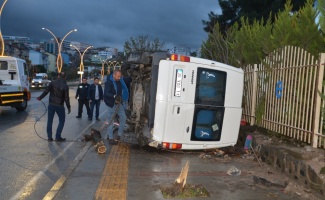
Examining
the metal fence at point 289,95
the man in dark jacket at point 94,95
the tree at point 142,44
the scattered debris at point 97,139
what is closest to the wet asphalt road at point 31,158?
the scattered debris at point 97,139

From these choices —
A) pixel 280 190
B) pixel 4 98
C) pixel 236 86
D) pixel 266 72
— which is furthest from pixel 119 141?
pixel 4 98

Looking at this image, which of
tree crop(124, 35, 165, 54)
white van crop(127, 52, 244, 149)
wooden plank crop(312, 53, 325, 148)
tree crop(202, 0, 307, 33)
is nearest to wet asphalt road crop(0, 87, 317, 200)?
white van crop(127, 52, 244, 149)

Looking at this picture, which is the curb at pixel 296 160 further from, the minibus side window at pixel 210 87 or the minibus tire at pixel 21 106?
the minibus tire at pixel 21 106

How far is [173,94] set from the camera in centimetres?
748

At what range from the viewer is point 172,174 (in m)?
6.52

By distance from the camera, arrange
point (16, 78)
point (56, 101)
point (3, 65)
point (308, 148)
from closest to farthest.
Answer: point (308, 148) → point (56, 101) → point (16, 78) → point (3, 65)

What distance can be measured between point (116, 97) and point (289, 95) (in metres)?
4.01

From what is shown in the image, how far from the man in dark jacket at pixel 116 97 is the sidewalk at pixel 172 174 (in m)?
0.89

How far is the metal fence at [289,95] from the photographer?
21.6 feet

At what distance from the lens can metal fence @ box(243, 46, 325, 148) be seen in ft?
21.6

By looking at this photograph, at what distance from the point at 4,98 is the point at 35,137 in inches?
248

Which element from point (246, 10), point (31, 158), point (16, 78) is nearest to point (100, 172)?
point (31, 158)

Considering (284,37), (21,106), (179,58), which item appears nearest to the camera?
(179,58)

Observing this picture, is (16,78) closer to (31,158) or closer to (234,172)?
(31,158)
